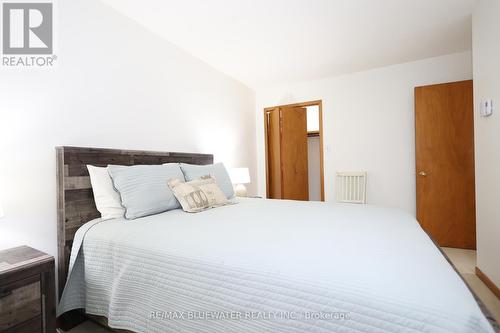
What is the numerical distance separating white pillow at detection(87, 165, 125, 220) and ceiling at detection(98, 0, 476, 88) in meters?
1.42

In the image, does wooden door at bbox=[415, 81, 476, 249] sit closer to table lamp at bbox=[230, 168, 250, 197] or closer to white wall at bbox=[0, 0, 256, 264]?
table lamp at bbox=[230, 168, 250, 197]

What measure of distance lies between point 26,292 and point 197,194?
1070 mm

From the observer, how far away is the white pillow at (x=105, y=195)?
1668 millimetres

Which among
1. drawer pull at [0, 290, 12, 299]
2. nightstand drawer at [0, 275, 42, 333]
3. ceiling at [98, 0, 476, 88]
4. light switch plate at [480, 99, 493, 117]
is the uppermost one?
ceiling at [98, 0, 476, 88]

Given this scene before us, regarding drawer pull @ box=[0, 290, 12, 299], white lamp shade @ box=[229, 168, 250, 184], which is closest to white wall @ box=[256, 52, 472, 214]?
white lamp shade @ box=[229, 168, 250, 184]

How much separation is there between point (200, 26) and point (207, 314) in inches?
93.4

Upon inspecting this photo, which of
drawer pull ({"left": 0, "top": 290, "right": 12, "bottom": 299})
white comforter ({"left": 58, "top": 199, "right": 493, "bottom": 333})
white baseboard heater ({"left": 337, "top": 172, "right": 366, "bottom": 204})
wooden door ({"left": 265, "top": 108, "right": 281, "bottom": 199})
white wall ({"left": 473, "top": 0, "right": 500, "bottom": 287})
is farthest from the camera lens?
wooden door ({"left": 265, "top": 108, "right": 281, "bottom": 199})

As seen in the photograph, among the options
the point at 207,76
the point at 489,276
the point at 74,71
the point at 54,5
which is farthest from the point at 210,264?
the point at 207,76

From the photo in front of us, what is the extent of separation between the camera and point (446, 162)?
295cm

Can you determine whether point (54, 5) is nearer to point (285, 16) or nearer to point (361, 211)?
point (285, 16)

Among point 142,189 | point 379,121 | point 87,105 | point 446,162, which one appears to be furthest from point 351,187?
point 87,105

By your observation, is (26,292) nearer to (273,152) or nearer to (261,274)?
(261,274)

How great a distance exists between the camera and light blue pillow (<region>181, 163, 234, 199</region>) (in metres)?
2.21

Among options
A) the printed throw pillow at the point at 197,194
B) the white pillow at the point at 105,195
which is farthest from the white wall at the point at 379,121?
the white pillow at the point at 105,195
